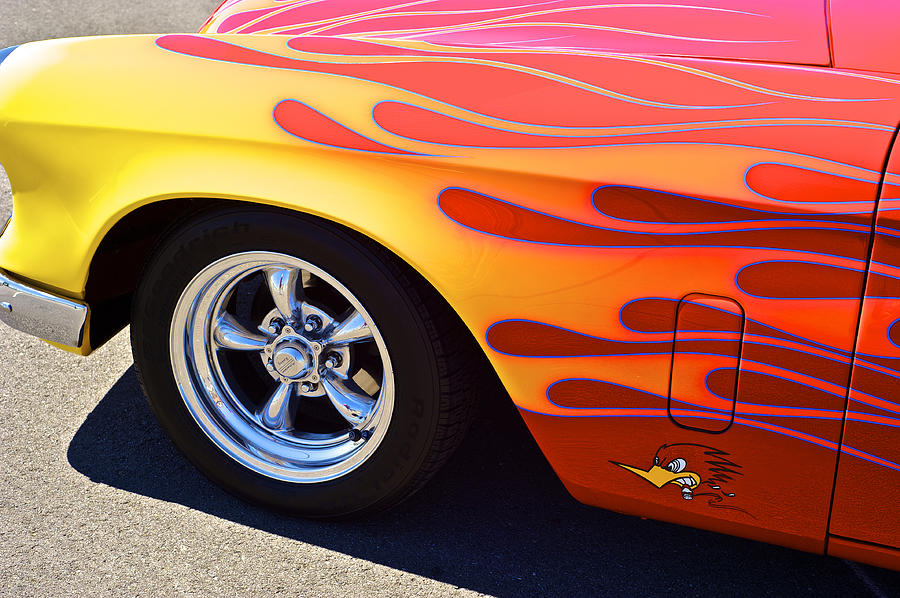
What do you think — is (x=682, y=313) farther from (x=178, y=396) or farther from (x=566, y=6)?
(x=178, y=396)

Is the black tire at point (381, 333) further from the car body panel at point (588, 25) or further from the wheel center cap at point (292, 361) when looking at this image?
the car body panel at point (588, 25)

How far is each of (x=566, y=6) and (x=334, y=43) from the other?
1.95 feet

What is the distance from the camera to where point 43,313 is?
2.25m

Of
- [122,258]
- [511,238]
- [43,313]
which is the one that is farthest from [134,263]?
[511,238]

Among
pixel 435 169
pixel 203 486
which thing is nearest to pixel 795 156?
pixel 435 169

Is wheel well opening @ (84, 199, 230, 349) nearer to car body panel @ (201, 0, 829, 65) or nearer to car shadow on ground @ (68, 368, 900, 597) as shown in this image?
car shadow on ground @ (68, 368, 900, 597)

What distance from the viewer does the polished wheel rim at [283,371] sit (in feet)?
7.18

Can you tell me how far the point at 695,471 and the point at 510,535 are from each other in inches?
25.9

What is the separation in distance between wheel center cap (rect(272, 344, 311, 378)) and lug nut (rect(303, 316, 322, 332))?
2.0 inches

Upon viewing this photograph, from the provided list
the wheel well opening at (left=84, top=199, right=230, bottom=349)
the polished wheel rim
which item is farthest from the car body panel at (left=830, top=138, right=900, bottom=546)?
the wheel well opening at (left=84, top=199, right=230, bottom=349)

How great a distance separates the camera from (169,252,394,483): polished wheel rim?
7.18 feet

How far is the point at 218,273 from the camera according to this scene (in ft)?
6.94

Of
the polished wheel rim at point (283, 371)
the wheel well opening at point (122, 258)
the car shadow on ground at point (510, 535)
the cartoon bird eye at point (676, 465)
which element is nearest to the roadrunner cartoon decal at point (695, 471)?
the cartoon bird eye at point (676, 465)

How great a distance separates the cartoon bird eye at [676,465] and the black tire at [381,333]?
0.49 m
